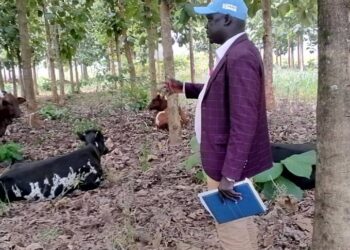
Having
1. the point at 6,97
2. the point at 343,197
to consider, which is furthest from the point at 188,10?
the point at 6,97

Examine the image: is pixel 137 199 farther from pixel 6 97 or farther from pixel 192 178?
pixel 6 97

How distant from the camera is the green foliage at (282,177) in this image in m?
3.77

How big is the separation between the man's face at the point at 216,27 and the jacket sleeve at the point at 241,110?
19 centimetres

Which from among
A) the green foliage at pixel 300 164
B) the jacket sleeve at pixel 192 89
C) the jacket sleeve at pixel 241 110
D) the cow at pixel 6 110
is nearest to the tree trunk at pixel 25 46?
the cow at pixel 6 110

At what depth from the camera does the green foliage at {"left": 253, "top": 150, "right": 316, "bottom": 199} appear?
12.4 ft

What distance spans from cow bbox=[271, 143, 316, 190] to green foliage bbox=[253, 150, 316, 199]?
10 cm

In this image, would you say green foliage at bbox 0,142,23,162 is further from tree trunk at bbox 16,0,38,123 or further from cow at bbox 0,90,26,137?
tree trunk at bbox 16,0,38,123

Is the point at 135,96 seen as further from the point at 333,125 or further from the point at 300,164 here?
the point at 333,125

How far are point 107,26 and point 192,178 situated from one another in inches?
331

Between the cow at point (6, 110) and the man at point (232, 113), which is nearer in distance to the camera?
the man at point (232, 113)

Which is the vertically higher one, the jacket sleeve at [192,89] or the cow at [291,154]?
the jacket sleeve at [192,89]

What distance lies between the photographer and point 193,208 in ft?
12.8

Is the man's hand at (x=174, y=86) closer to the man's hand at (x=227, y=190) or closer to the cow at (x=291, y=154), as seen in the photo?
the man's hand at (x=227, y=190)

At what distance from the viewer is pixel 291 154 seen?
424 centimetres
